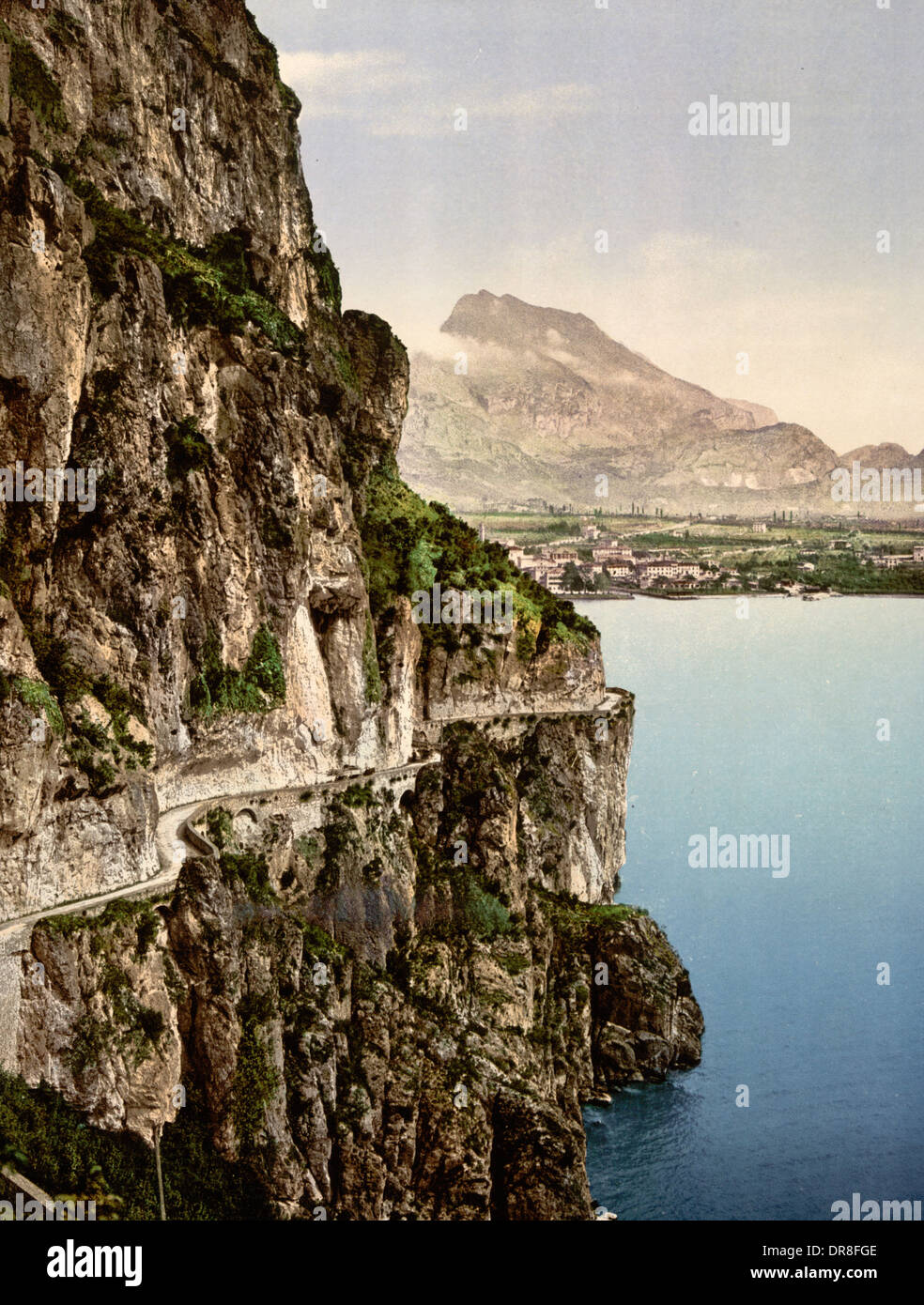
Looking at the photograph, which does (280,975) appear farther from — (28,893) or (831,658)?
(831,658)

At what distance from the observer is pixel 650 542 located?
101750 millimetres

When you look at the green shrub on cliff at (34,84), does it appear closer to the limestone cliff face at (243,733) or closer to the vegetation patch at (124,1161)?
the limestone cliff face at (243,733)

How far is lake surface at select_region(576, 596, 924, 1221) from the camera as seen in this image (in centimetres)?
3916

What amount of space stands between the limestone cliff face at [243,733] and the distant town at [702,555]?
35.5m

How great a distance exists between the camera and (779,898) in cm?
5666

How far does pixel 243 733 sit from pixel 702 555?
68.9 m

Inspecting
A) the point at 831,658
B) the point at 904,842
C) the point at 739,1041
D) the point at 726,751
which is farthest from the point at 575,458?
the point at 739,1041

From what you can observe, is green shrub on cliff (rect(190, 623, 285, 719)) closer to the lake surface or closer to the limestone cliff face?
the limestone cliff face

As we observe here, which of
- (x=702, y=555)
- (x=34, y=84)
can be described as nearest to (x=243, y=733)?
(x=34, y=84)

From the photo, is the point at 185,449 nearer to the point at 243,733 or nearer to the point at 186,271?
the point at 186,271

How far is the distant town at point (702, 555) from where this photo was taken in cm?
8581

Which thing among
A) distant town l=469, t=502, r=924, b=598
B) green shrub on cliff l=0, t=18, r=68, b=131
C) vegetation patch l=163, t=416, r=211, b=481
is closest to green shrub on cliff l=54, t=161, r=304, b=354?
green shrub on cliff l=0, t=18, r=68, b=131

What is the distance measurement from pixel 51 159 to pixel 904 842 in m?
42.8

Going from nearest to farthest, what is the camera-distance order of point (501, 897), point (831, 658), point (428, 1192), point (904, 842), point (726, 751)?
point (428, 1192) < point (501, 897) < point (904, 842) < point (726, 751) < point (831, 658)
